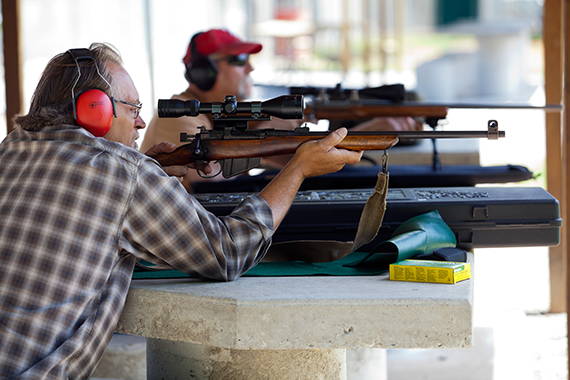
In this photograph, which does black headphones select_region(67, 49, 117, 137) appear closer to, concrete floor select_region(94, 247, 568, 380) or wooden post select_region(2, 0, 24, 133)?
concrete floor select_region(94, 247, 568, 380)

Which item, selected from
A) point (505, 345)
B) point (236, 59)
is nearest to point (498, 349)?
point (505, 345)

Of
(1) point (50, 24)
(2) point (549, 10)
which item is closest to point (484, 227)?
(2) point (549, 10)

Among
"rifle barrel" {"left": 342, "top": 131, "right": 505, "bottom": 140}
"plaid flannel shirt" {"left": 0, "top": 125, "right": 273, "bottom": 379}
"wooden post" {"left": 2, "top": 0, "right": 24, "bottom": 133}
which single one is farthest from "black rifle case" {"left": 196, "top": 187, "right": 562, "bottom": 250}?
"wooden post" {"left": 2, "top": 0, "right": 24, "bottom": 133}

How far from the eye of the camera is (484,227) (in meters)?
2.28

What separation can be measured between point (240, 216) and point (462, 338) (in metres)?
0.71

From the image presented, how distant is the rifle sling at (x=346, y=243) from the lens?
208cm

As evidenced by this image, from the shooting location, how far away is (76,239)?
158cm

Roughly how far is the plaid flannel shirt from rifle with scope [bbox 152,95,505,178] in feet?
1.33

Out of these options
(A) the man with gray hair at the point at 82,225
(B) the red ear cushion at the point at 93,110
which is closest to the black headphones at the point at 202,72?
(A) the man with gray hair at the point at 82,225

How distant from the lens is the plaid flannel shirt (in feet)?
5.02

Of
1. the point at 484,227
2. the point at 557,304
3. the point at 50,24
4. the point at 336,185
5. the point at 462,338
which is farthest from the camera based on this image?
the point at 50,24

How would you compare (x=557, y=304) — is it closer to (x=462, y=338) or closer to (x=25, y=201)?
(x=462, y=338)

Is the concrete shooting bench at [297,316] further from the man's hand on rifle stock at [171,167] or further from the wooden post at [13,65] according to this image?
the wooden post at [13,65]

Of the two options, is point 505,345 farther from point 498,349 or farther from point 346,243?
point 346,243
